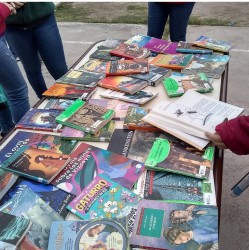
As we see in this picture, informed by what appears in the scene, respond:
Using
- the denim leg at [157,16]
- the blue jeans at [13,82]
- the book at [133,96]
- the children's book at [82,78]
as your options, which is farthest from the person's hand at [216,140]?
the denim leg at [157,16]

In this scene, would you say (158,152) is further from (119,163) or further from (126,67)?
(126,67)

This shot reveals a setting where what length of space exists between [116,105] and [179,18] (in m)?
0.87

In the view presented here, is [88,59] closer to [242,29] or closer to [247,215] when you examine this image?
[247,215]

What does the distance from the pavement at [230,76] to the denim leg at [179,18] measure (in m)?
0.76

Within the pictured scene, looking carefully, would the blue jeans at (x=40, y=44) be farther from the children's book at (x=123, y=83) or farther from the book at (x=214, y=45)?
the book at (x=214, y=45)

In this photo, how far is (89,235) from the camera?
790 mm

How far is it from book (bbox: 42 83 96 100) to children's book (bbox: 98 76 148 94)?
7 cm

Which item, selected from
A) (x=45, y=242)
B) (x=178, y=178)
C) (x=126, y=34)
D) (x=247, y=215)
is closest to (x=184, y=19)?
(x=247, y=215)

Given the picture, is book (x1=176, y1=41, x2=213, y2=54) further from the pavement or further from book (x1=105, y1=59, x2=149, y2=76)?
the pavement

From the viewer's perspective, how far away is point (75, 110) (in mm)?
1260

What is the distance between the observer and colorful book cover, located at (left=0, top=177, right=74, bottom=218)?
0.91m

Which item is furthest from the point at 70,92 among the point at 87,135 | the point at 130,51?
the point at 130,51

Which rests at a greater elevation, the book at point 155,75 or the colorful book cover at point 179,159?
the colorful book cover at point 179,159

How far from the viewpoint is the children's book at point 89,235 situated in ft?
2.51
